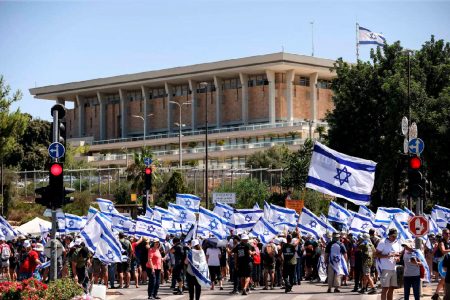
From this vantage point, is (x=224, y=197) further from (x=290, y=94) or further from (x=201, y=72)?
(x=201, y=72)

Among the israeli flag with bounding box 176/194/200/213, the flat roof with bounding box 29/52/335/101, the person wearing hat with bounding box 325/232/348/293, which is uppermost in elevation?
the flat roof with bounding box 29/52/335/101

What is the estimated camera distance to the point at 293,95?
120 m

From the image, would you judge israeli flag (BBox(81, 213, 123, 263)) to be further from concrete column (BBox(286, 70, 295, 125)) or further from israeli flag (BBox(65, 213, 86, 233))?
concrete column (BBox(286, 70, 295, 125))

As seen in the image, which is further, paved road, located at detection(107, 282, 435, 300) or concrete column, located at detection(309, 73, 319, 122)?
concrete column, located at detection(309, 73, 319, 122)

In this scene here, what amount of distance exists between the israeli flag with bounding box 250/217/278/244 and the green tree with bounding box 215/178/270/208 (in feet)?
109

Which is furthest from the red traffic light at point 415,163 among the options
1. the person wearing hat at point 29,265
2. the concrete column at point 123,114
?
the concrete column at point 123,114

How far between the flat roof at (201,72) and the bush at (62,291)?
9594cm

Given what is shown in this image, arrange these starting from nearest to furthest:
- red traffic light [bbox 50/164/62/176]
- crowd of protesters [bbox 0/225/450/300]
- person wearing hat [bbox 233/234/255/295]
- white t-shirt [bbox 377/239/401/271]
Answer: red traffic light [bbox 50/164/62/176] < white t-shirt [bbox 377/239/401/271] < crowd of protesters [bbox 0/225/450/300] < person wearing hat [bbox 233/234/255/295]

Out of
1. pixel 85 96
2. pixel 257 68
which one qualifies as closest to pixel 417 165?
pixel 257 68

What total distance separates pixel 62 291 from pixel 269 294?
31.5 ft

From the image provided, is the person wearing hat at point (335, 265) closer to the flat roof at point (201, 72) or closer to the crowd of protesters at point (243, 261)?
the crowd of protesters at point (243, 261)

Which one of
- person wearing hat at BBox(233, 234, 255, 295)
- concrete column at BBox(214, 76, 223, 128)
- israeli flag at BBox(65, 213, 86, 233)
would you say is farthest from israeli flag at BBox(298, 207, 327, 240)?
concrete column at BBox(214, 76, 223, 128)

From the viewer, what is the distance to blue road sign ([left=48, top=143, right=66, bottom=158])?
72.5 feet

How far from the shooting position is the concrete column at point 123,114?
445 feet
